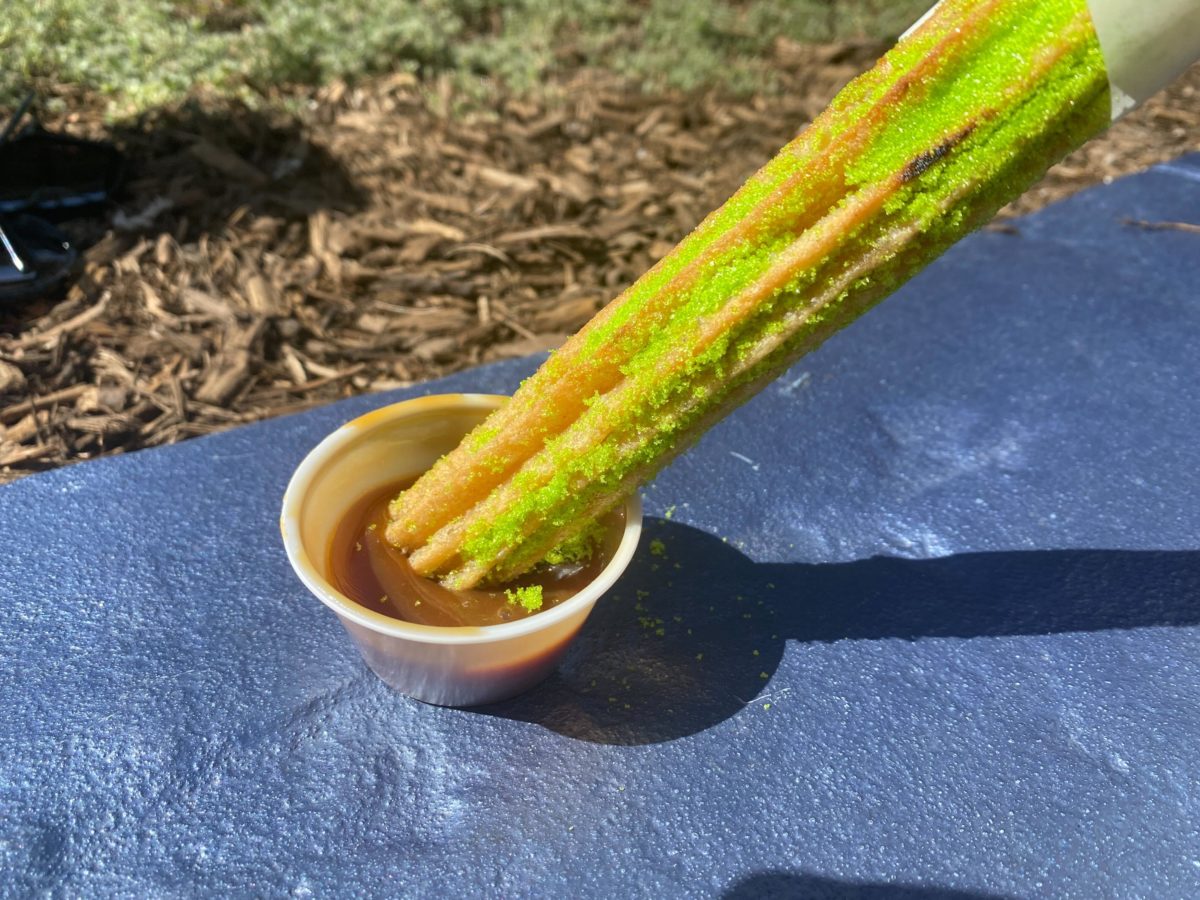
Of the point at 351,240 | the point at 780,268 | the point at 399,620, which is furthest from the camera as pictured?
the point at 351,240

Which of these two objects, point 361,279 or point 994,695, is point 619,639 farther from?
point 361,279

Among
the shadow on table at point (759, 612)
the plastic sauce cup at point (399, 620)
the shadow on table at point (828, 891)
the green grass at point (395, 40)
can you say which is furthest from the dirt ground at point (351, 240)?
the shadow on table at point (828, 891)

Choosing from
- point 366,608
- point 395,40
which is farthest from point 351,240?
point 366,608

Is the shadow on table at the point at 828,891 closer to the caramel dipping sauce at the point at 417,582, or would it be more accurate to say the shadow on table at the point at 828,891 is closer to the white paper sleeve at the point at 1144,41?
the caramel dipping sauce at the point at 417,582

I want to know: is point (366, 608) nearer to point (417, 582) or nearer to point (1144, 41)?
point (417, 582)

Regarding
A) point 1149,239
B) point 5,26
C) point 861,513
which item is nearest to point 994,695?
point 861,513
